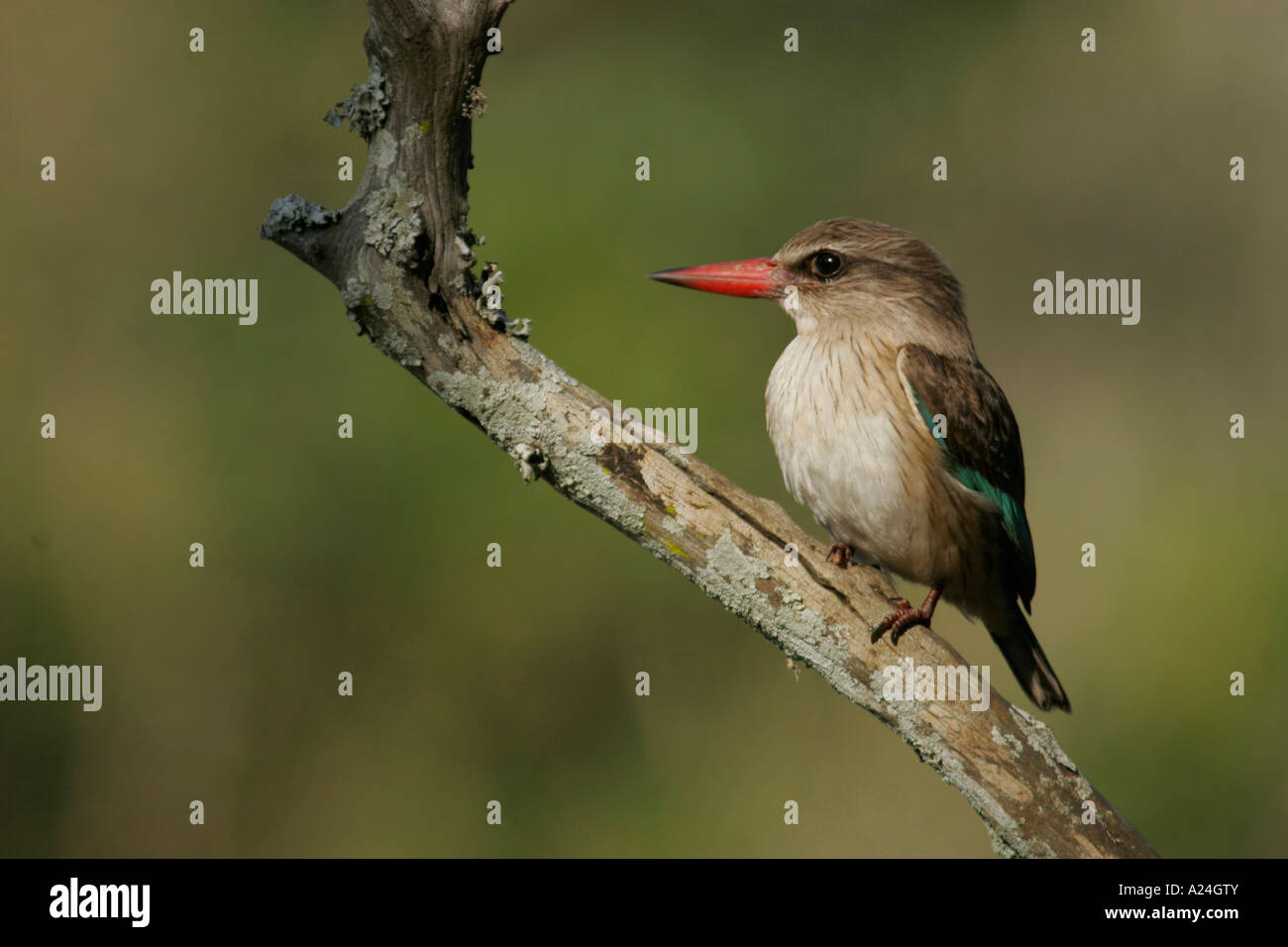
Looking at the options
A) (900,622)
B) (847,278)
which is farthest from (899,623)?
(847,278)

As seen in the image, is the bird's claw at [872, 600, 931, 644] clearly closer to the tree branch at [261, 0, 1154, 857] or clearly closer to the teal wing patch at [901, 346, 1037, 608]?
the tree branch at [261, 0, 1154, 857]

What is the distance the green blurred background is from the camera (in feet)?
15.6

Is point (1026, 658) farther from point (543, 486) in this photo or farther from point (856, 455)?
point (543, 486)

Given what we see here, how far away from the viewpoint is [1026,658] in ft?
11.7

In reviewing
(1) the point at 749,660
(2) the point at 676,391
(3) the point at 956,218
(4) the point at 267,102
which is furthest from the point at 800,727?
(4) the point at 267,102

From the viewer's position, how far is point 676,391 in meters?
5.16

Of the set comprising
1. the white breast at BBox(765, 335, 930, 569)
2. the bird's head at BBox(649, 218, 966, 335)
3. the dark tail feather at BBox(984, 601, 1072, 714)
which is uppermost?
the bird's head at BBox(649, 218, 966, 335)

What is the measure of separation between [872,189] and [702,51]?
1251 mm

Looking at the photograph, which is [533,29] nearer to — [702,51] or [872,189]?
[702,51]

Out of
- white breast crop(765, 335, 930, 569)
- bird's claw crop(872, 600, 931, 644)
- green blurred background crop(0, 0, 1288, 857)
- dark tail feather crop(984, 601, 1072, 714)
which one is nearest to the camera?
bird's claw crop(872, 600, 931, 644)

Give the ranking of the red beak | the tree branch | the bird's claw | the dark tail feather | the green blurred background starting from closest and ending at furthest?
the tree branch < the bird's claw < the red beak < the dark tail feather < the green blurred background

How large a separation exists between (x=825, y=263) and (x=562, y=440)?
128cm

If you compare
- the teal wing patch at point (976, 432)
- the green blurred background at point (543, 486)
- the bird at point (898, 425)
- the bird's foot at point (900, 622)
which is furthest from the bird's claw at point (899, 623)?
the green blurred background at point (543, 486)

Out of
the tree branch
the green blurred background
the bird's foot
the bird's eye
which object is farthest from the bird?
the green blurred background
